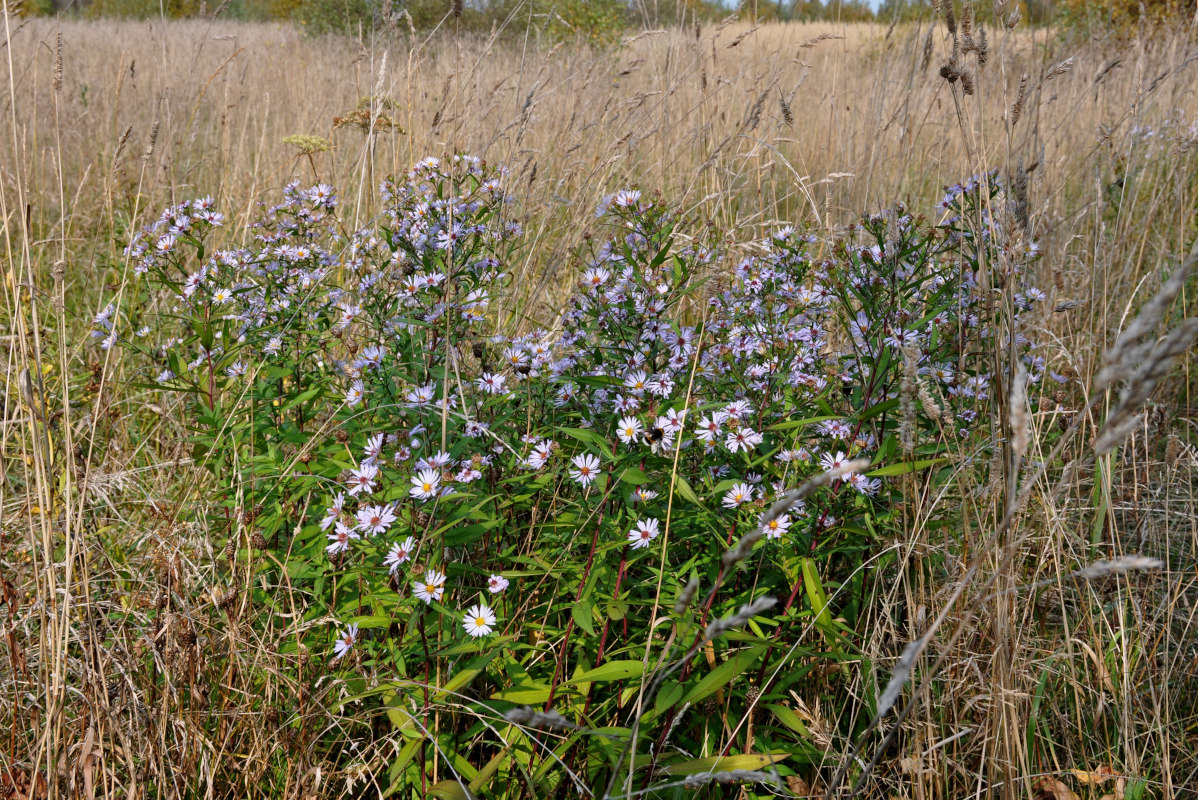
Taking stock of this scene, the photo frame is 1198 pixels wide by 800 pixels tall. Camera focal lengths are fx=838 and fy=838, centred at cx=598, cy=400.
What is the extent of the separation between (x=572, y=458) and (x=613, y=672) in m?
0.40

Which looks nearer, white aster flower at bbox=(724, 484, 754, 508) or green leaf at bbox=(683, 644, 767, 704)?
green leaf at bbox=(683, 644, 767, 704)

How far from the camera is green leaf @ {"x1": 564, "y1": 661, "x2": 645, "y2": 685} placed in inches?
49.6

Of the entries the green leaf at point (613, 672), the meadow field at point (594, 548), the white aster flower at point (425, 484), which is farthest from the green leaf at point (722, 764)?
the white aster flower at point (425, 484)

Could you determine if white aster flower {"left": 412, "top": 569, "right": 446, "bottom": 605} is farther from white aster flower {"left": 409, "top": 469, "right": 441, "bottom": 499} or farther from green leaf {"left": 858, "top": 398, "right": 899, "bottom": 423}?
green leaf {"left": 858, "top": 398, "right": 899, "bottom": 423}

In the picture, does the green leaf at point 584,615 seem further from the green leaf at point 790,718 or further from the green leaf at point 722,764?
the green leaf at point 790,718

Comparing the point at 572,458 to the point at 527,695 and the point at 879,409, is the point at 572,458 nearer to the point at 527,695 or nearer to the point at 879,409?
the point at 527,695

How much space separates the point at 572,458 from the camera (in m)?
1.51

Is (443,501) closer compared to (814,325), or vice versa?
(443,501)

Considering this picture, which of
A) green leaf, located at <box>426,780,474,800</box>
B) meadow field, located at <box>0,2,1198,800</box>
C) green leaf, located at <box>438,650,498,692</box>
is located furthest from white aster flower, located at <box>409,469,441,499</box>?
green leaf, located at <box>426,780,474,800</box>

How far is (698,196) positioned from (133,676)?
296cm

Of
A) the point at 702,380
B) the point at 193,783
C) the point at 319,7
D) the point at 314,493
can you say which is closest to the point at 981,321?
the point at 702,380

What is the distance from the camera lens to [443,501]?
1386 mm

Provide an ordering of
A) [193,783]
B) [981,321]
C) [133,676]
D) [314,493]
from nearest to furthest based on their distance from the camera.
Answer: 1. [193,783]
2. [133,676]
3. [981,321]
4. [314,493]

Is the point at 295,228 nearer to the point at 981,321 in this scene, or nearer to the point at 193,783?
the point at 193,783
